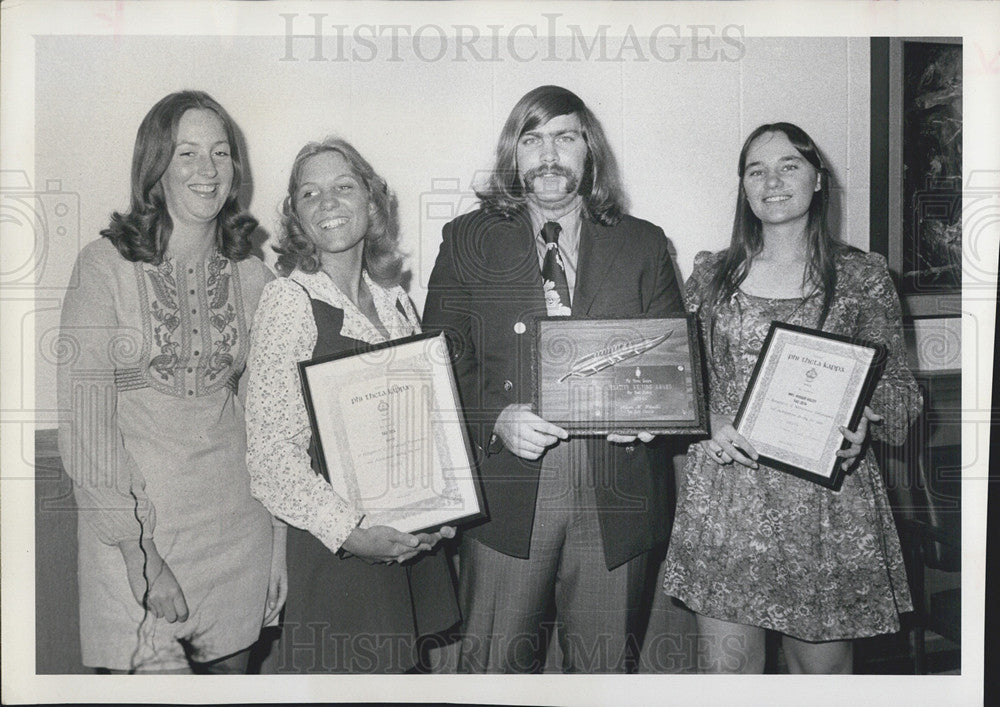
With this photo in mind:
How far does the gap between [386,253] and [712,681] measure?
116 cm

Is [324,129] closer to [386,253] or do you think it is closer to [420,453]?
[386,253]

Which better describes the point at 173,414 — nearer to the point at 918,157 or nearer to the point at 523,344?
the point at 523,344

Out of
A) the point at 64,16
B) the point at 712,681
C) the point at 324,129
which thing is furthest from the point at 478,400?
the point at 64,16

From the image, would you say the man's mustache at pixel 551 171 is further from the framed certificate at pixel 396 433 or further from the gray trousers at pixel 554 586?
the gray trousers at pixel 554 586

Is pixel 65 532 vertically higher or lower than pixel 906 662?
higher

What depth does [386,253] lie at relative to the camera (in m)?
1.70

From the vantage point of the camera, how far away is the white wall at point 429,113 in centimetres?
171

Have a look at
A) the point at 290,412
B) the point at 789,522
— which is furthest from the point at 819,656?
the point at 290,412

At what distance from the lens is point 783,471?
1668mm

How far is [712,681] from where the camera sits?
Result: 68.4 inches

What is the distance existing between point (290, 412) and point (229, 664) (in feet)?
1.86

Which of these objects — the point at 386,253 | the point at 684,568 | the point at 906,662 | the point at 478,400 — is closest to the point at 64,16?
the point at 386,253

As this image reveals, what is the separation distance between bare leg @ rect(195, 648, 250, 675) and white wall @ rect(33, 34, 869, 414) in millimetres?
659

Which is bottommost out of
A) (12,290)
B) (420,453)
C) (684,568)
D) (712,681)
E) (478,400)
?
(712,681)
